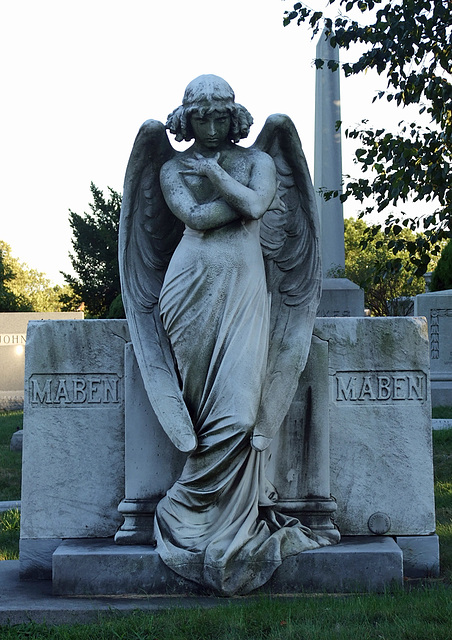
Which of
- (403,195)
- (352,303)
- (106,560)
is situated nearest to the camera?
(106,560)

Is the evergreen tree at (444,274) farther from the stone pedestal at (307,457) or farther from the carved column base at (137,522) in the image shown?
the carved column base at (137,522)

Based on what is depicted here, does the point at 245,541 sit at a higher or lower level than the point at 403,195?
lower

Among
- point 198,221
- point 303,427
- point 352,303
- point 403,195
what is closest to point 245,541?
point 303,427

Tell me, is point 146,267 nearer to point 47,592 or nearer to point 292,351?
point 292,351

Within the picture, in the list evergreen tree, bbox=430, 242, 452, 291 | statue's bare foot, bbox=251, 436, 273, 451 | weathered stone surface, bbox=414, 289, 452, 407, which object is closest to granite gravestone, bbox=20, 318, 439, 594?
statue's bare foot, bbox=251, 436, 273, 451

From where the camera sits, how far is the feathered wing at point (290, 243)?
15.5 feet

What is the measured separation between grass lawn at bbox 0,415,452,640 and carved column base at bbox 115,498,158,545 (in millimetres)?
638

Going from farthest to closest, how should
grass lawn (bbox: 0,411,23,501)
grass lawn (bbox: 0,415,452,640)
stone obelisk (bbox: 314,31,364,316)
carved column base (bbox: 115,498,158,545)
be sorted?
stone obelisk (bbox: 314,31,364,316) < grass lawn (bbox: 0,411,23,501) < carved column base (bbox: 115,498,158,545) < grass lawn (bbox: 0,415,452,640)

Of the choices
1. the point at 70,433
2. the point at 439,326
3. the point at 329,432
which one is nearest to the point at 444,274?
the point at 439,326

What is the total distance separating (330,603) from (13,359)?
45.6ft

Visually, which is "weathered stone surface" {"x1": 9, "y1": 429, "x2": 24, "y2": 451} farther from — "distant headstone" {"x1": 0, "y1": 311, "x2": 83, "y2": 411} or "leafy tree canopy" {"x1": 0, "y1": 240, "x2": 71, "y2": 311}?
"leafy tree canopy" {"x1": 0, "y1": 240, "x2": 71, "y2": 311}

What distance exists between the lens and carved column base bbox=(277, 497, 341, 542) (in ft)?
15.2

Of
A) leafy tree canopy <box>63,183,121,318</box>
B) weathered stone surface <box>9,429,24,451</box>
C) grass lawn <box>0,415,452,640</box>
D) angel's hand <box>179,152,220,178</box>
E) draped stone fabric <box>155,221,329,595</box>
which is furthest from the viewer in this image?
leafy tree canopy <box>63,183,121,318</box>

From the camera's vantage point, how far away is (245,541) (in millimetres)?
4184
